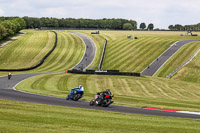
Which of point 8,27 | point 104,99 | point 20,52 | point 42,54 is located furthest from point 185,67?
point 8,27

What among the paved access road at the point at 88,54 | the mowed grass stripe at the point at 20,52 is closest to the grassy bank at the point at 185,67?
the paved access road at the point at 88,54

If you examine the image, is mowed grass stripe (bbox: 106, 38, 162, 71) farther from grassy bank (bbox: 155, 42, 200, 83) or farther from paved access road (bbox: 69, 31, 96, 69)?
grassy bank (bbox: 155, 42, 200, 83)

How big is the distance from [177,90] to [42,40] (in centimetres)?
9142

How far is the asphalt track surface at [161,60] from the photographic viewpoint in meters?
83.7

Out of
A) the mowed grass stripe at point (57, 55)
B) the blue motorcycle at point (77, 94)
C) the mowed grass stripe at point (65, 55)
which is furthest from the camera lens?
the mowed grass stripe at point (57, 55)

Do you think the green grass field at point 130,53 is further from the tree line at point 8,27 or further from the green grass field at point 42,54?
the tree line at point 8,27

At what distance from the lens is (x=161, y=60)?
9394 centimetres

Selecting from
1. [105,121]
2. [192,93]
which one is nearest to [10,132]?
[105,121]

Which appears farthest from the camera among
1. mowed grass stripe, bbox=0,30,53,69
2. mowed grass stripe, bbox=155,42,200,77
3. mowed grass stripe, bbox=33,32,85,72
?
mowed grass stripe, bbox=0,30,53,69

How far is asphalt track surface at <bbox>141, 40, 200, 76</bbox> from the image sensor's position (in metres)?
83.7

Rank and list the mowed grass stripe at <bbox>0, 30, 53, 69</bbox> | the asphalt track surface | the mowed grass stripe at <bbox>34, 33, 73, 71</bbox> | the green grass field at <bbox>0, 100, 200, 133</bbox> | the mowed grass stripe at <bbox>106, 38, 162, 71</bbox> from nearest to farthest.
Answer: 1. the green grass field at <bbox>0, 100, 200, 133</bbox>
2. the asphalt track surface
3. the mowed grass stripe at <bbox>34, 33, 73, 71</bbox>
4. the mowed grass stripe at <bbox>106, 38, 162, 71</bbox>
5. the mowed grass stripe at <bbox>0, 30, 53, 69</bbox>

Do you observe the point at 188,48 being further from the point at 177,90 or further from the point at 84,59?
the point at 177,90

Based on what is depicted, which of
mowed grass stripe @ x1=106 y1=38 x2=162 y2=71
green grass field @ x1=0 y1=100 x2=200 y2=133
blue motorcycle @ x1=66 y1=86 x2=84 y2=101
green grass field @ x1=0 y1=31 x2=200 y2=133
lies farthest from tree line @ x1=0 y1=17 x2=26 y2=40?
green grass field @ x1=0 y1=100 x2=200 y2=133

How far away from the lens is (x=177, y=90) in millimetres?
53188
